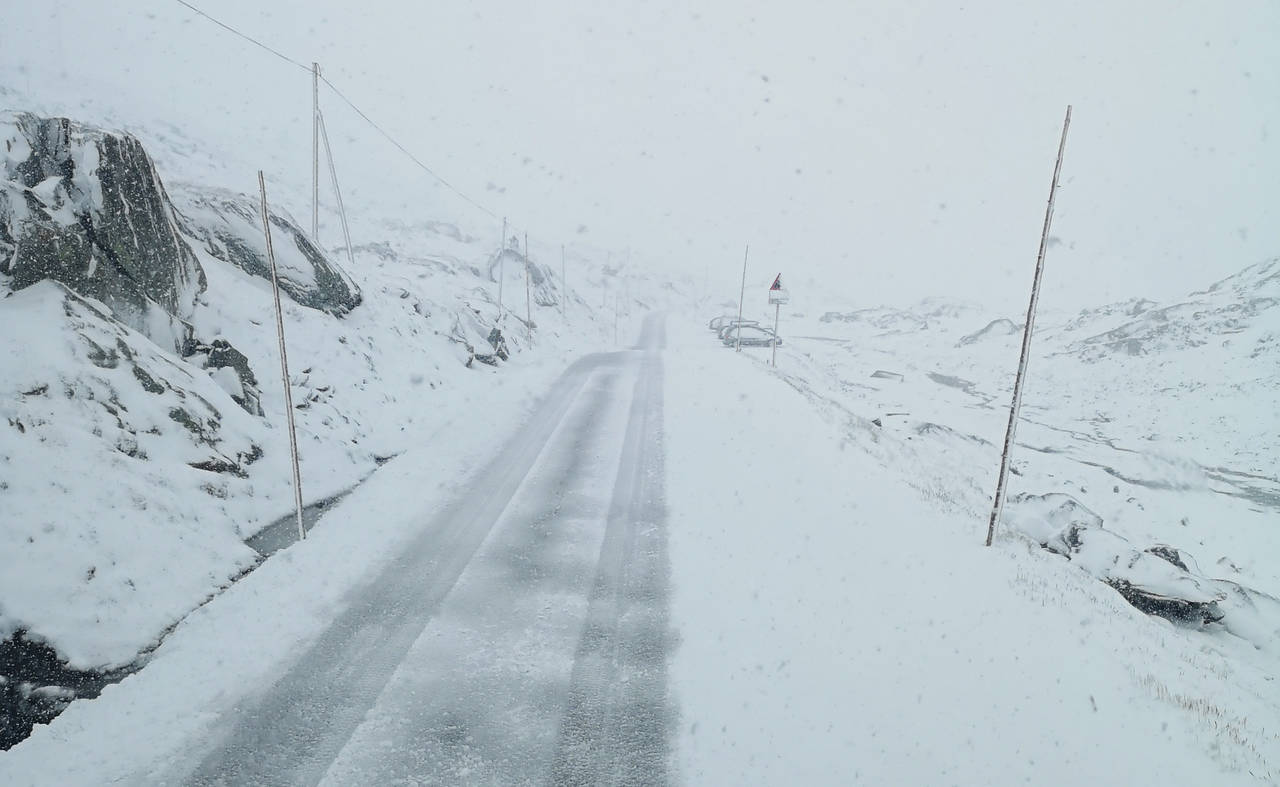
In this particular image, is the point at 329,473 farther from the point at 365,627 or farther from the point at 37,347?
the point at 365,627

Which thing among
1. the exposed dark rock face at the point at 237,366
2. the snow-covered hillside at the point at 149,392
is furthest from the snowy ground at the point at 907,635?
the exposed dark rock face at the point at 237,366

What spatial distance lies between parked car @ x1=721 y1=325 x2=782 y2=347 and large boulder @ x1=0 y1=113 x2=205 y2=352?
3953 centimetres

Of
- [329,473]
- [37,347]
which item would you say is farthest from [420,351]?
[37,347]

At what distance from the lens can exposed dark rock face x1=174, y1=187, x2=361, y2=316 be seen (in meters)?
15.7

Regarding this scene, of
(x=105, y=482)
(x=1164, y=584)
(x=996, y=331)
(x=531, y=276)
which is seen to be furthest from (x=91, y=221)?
(x=996, y=331)

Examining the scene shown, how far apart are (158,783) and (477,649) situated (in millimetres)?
2801

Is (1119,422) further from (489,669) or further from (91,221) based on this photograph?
(91,221)

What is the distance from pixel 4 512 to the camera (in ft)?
20.5

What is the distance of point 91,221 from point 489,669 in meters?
10.4

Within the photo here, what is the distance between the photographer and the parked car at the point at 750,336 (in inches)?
1881

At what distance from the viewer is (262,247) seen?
16281 millimetres

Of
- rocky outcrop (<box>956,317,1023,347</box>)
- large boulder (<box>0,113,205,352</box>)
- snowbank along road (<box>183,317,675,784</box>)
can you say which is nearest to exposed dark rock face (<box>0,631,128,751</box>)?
snowbank along road (<box>183,317,675,784</box>)

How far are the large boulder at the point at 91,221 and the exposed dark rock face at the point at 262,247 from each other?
4.15m

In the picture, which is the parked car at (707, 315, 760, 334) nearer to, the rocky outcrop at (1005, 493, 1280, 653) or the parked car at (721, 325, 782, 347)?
the parked car at (721, 325, 782, 347)
